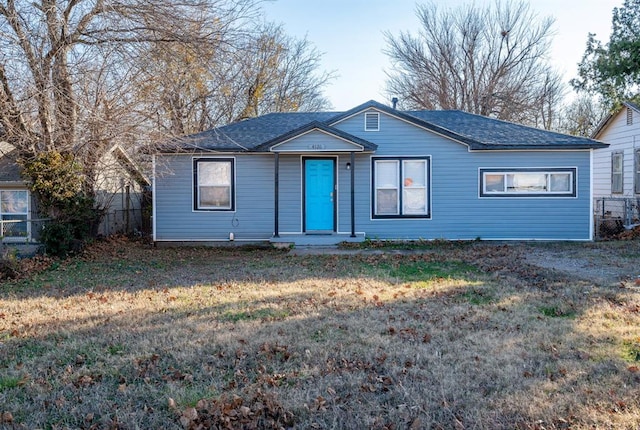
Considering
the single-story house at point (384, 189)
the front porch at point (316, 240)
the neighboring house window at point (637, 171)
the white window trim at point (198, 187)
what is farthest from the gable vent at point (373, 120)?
the neighboring house window at point (637, 171)

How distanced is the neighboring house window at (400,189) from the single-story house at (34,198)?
6.78 m

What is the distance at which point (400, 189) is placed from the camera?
1415 cm

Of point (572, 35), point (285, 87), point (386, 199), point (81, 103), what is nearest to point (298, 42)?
point (285, 87)

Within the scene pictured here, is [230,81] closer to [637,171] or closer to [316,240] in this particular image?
[316,240]

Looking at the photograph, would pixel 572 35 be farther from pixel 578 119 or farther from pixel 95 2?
pixel 95 2

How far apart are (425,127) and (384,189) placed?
201cm

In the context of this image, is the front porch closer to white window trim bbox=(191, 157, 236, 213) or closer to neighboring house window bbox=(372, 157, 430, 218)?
neighboring house window bbox=(372, 157, 430, 218)

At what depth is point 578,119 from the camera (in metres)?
32.2

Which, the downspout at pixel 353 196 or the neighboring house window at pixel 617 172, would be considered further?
the neighboring house window at pixel 617 172

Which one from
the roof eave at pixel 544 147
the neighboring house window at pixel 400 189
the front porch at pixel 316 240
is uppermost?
the roof eave at pixel 544 147

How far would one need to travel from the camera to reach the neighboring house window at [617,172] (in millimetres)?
18172

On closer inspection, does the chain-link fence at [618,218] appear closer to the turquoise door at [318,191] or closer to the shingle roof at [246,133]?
the turquoise door at [318,191]

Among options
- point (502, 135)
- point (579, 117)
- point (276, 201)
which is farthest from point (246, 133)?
point (579, 117)

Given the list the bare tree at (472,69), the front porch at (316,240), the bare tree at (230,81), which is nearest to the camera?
the bare tree at (230,81)
